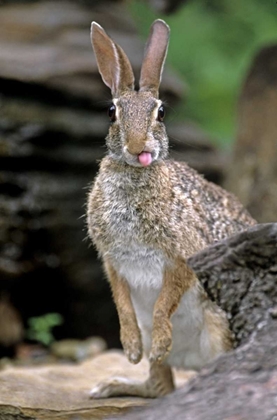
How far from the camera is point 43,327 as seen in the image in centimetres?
977

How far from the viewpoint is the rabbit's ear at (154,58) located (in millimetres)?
5246

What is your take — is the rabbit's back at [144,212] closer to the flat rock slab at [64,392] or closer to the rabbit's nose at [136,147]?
the rabbit's nose at [136,147]

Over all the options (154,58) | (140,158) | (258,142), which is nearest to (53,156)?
(258,142)

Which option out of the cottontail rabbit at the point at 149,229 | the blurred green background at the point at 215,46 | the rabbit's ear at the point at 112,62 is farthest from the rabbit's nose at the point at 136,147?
the blurred green background at the point at 215,46

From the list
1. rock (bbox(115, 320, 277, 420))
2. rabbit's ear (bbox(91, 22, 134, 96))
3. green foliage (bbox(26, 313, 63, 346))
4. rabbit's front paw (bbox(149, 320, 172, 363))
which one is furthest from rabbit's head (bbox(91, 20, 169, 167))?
green foliage (bbox(26, 313, 63, 346))

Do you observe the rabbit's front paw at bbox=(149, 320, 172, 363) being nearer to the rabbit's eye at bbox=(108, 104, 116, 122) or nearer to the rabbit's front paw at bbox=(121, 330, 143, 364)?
the rabbit's front paw at bbox=(121, 330, 143, 364)

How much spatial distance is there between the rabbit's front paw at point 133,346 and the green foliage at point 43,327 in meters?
4.54

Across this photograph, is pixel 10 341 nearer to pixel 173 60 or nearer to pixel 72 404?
pixel 72 404

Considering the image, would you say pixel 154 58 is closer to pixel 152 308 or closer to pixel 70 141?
pixel 152 308

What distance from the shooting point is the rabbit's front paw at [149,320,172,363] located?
5070 millimetres

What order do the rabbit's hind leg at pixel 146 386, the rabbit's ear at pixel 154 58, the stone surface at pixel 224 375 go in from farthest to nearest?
the rabbit's hind leg at pixel 146 386 → the rabbit's ear at pixel 154 58 → the stone surface at pixel 224 375

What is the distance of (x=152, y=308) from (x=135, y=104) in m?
1.37

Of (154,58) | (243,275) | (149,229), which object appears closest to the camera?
(243,275)

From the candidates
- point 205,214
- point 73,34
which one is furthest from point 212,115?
point 205,214
